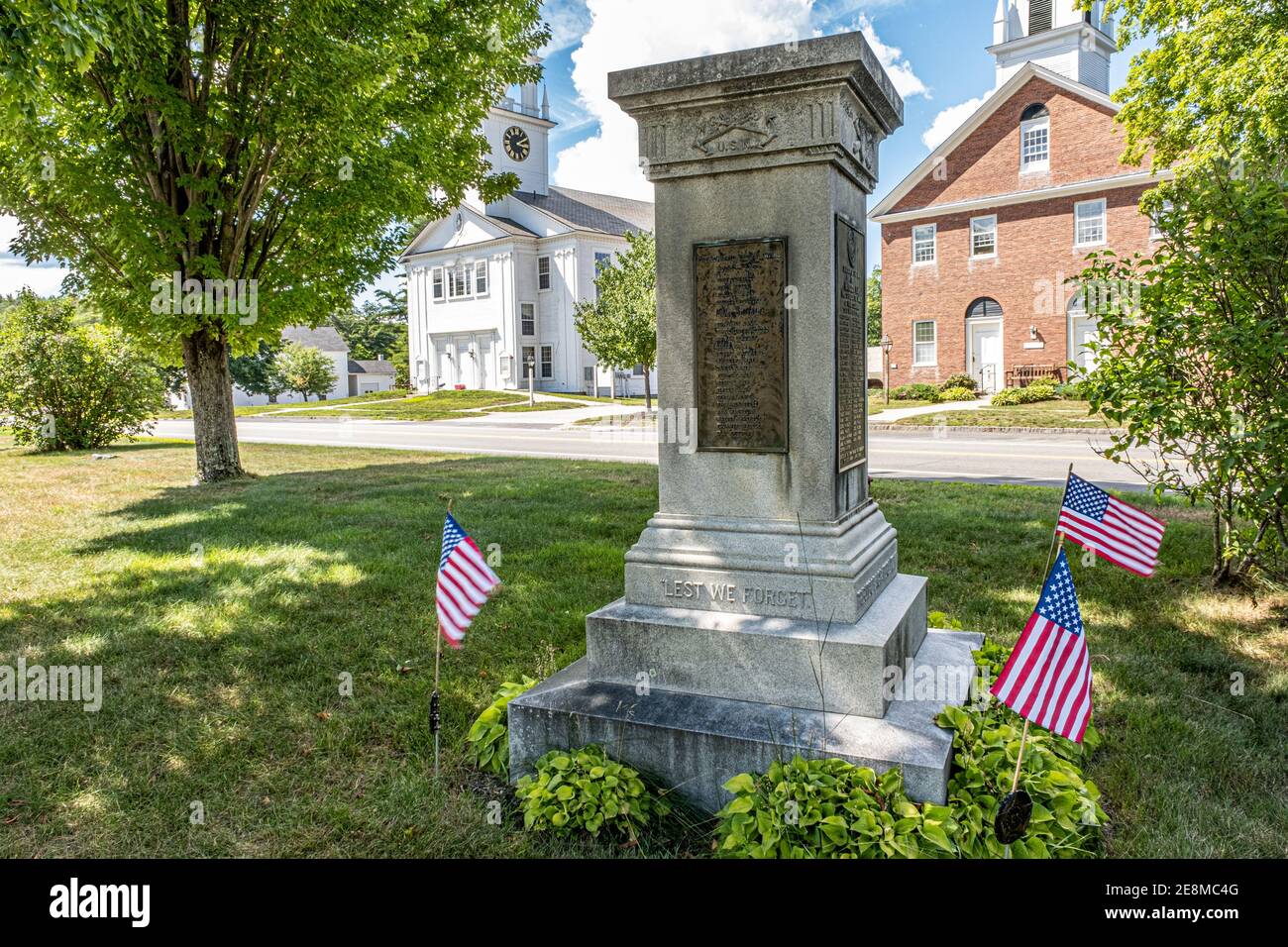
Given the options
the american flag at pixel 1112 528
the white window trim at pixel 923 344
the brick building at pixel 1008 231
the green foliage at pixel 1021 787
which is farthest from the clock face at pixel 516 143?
the green foliage at pixel 1021 787

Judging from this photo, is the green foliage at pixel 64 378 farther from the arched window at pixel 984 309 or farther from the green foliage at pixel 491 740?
the arched window at pixel 984 309

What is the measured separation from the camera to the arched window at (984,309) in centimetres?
3262

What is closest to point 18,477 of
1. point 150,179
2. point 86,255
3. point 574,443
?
point 86,255

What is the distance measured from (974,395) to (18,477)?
28916 mm

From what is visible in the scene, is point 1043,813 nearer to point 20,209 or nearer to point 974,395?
point 20,209

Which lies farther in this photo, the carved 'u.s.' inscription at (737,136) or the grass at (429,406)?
the grass at (429,406)

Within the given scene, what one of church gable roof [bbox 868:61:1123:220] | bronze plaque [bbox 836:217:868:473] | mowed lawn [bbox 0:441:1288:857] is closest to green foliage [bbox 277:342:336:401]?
church gable roof [bbox 868:61:1123:220]

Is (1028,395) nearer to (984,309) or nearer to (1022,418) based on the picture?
(1022,418)

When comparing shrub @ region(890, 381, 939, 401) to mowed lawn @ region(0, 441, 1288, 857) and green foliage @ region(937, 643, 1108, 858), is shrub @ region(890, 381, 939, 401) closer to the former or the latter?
mowed lawn @ region(0, 441, 1288, 857)

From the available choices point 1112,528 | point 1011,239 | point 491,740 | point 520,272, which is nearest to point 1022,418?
point 1011,239

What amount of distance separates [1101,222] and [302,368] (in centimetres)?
4897

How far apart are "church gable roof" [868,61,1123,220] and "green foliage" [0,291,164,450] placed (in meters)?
26.6

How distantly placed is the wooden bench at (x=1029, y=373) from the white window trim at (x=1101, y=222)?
14.8 ft

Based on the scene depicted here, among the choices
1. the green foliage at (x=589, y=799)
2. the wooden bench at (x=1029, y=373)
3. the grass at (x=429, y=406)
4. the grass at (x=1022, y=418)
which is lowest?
the green foliage at (x=589, y=799)
